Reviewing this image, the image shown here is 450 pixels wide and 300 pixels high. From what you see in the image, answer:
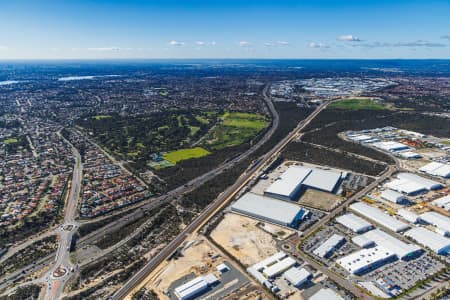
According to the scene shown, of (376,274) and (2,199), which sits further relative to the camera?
(2,199)

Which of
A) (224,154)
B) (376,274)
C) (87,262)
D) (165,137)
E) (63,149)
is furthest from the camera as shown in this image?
(165,137)

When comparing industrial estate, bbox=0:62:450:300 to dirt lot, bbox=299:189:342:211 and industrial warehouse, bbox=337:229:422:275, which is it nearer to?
industrial warehouse, bbox=337:229:422:275

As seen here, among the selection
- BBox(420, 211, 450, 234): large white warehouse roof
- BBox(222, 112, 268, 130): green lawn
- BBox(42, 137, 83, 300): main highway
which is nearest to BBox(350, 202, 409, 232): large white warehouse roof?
BBox(420, 211, 450, 234): large white warehouse roof

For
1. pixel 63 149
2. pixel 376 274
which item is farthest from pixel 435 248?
pixel 63 149

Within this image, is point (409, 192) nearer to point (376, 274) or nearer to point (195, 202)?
point (376, 274)

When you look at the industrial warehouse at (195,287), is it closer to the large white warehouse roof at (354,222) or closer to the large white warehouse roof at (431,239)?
the large white warehouse roof at (354,222)

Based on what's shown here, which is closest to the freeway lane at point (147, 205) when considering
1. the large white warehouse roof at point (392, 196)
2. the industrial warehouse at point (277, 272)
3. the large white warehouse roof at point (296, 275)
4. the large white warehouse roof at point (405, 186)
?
the industrial warehouse at point (277, 272)

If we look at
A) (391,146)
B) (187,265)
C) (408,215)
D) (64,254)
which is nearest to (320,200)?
(408,215)
